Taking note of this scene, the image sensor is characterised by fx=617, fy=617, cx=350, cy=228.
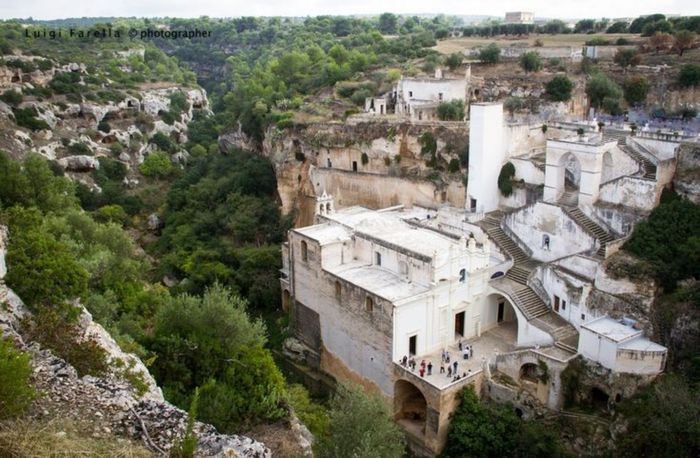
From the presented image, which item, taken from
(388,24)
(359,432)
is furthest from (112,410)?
(388,24)

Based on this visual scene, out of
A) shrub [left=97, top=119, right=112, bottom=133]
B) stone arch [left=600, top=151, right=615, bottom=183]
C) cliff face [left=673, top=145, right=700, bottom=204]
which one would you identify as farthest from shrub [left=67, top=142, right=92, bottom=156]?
cliff face [left=673, top=145, right=700, bottom=204]

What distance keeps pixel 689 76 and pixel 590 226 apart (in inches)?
691

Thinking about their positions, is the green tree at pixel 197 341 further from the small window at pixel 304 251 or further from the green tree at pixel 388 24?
the green tree at pixel 388 24

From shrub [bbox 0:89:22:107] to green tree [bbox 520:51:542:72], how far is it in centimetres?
3970

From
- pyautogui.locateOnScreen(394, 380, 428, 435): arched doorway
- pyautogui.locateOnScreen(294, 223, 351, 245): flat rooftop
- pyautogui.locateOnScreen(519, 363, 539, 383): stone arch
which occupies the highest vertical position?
pyautogui.locateOnScreen(294, 223, 351, 245): flat rooftop

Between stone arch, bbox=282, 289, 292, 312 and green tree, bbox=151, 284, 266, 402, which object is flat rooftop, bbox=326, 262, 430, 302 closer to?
green tree, bbox=151, 284, 266, 402

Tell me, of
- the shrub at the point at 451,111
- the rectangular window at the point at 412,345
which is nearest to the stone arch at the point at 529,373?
the rectangular window at the point at 412,345

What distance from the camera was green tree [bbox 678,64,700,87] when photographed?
35.8 metres

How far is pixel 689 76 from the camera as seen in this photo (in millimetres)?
35906

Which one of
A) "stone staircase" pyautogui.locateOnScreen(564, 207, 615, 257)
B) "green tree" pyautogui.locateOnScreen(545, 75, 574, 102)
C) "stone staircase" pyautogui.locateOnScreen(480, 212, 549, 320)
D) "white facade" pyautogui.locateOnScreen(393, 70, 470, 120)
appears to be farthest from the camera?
"white facade" pyautogui.locateOnScreen(393, 70, 470, 120)

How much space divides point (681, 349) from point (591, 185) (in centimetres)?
747

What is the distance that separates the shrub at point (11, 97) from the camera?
4925 cm

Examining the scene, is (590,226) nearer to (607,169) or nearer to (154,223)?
(607,169)

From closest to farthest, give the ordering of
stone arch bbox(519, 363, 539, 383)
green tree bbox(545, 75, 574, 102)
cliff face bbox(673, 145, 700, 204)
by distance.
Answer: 1. stone arch bbox(519, 363, 539, 383)
2. cliff face bbox(673, 145, 700, 204)
3. green tree bbox(545, 75, 574, 102)
